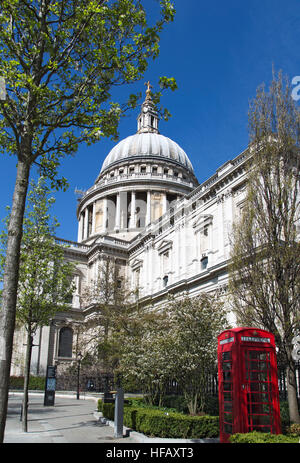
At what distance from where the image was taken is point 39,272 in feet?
53.8

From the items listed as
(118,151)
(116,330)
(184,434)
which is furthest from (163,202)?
(184,434)

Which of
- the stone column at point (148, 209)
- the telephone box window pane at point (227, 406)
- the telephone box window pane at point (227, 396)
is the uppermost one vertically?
the stone column at point (148, 209)

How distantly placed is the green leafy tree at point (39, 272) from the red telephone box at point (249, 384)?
8315mm

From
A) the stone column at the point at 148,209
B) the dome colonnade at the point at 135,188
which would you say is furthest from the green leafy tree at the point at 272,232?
the stone column at the point at 148,209

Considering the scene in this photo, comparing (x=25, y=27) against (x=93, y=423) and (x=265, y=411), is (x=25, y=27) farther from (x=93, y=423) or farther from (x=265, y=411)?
(x=93, y=423)

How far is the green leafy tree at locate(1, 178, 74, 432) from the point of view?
16328 mm

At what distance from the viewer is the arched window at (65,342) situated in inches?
1853

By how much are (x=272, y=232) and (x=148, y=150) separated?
55.9 metres

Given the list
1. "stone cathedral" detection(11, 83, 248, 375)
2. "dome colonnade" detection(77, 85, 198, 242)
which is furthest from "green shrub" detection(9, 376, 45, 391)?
"dome colonnade" detection(77, 85, 198, 242)

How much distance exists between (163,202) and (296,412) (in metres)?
48.8

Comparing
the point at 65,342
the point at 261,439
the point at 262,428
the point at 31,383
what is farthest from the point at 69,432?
the point at 65,342

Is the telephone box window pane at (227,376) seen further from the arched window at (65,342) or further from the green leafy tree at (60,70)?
the arched window at (65,342)

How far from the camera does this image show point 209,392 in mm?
16688

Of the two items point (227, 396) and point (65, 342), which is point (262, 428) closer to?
point (227, 396)
